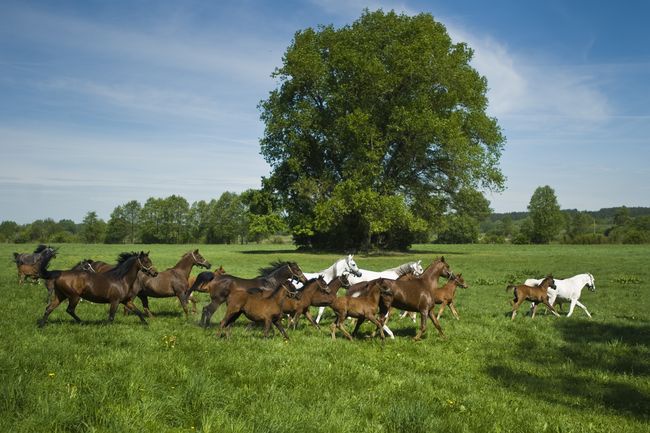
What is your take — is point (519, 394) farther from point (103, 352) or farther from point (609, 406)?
point (103, 352)

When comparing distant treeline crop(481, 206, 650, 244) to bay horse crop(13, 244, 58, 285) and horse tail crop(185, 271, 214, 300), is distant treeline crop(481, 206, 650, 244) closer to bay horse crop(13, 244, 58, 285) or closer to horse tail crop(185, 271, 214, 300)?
bay horse crop(13, 244, 58, 285)

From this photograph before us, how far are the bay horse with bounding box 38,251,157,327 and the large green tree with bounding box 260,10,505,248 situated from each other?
3006cm

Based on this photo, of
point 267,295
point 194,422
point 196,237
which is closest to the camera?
point 194,422

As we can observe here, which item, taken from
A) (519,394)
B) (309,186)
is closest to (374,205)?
(309,186)

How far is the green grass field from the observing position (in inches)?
239

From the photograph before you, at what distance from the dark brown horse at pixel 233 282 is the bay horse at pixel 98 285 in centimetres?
151

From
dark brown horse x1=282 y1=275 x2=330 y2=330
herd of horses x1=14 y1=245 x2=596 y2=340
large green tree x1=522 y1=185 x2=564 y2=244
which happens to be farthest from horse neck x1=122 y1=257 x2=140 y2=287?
large green tree x1=522 y1=185 x2=564 y2=244

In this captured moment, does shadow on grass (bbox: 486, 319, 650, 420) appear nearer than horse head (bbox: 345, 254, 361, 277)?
Yes

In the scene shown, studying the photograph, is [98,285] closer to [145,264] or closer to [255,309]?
[145,264]

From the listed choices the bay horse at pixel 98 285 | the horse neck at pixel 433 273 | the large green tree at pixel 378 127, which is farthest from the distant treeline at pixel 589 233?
the bay horse at pixel 98 285

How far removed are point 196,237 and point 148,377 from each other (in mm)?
113227

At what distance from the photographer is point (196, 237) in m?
117

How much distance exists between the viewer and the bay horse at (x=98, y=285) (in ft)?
38.1

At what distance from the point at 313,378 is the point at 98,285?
686 centimetres
